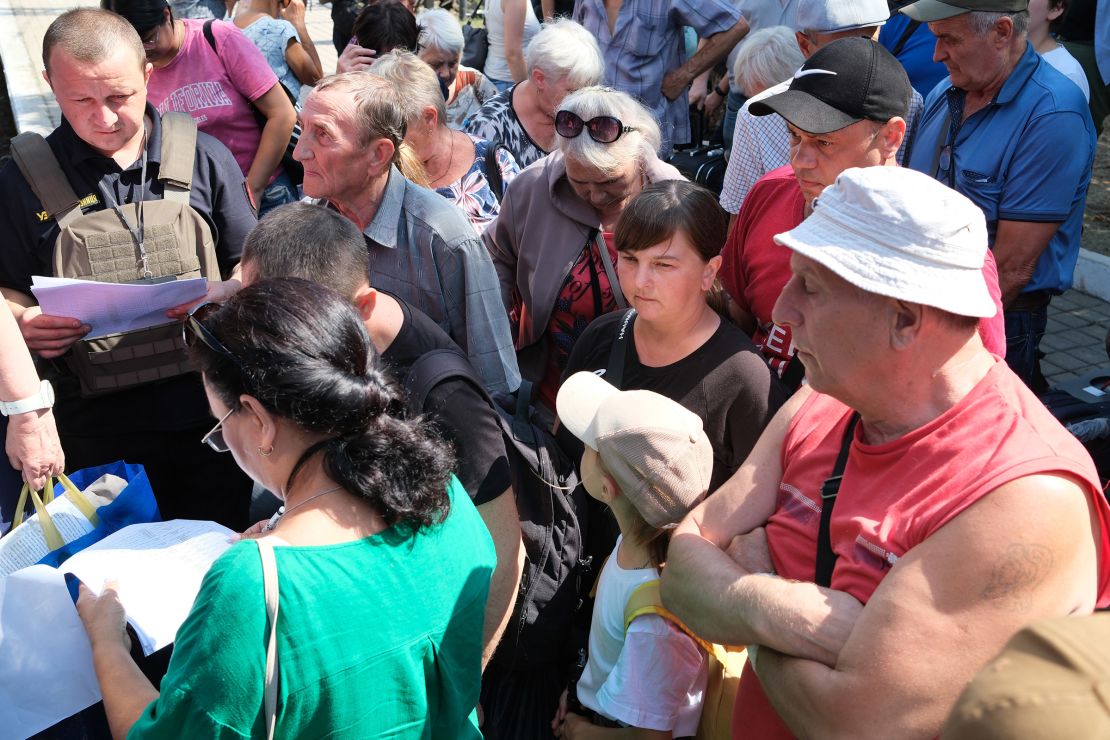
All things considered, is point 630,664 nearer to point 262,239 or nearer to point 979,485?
point 979,485

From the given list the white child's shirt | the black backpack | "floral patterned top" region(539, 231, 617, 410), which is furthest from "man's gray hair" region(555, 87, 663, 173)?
the white child's shirt

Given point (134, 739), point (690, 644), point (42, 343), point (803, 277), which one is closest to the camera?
point (134, 739)

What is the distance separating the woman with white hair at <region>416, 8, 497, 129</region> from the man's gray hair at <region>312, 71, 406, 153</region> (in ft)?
6.89

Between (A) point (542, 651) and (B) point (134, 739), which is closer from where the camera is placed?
(B) point (134, 739)

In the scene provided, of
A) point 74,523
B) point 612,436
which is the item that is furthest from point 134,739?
point 612,436

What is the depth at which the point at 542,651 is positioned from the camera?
8.43ft

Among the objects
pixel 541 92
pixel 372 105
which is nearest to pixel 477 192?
pixel 541 92

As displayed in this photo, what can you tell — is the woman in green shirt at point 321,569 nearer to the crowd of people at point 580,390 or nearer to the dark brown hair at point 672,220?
the crowd of people at point 580,390

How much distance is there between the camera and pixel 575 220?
336 cm

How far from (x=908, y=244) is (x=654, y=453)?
0.75 metres

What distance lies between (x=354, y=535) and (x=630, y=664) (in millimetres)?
796

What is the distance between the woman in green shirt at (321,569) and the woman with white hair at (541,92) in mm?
2944

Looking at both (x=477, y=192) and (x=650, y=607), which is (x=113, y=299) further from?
(x=650, y=607)

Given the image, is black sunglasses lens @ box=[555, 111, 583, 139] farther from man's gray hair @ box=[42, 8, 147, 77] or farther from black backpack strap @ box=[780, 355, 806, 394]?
man's gray hair @ box=[42, 8, 147, 77]
